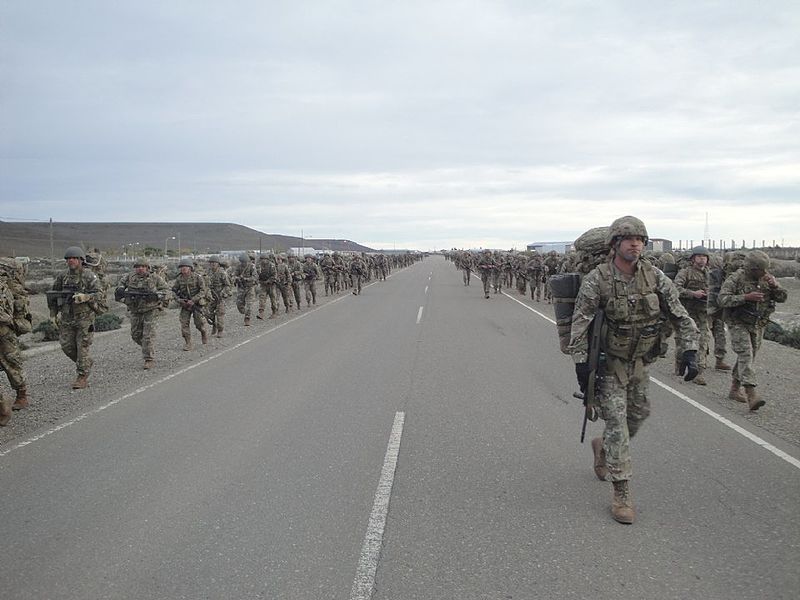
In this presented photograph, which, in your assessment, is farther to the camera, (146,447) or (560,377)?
(560,377)

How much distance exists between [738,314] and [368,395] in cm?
461

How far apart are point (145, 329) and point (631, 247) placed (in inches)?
336

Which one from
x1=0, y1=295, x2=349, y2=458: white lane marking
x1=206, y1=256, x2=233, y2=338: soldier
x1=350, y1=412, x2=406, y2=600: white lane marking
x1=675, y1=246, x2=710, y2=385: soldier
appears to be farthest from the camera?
x1=206, y1=256, x2=233, y2=338: soldier

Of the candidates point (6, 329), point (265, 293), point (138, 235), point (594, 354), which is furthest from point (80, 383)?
point (138, 235)

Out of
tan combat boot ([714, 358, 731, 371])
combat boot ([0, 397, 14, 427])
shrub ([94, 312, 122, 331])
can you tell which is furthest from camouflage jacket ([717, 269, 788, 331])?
shrub ([94, 312, 122, 331])

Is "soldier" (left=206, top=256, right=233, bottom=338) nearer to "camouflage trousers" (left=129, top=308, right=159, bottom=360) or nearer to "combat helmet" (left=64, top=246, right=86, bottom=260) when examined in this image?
"camouflage trousers" (left=129, top=308, right=159, bottom=360)

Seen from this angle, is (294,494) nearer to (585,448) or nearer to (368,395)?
(585,448)

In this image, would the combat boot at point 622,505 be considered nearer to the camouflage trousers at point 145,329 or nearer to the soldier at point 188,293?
the camouflage trousers at point 145,329

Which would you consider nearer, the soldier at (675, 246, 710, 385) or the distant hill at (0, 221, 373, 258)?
the soldier at (675, 246, 710, 385)

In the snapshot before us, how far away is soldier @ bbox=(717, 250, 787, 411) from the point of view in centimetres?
744

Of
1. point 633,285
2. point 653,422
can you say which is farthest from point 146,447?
point 653,422

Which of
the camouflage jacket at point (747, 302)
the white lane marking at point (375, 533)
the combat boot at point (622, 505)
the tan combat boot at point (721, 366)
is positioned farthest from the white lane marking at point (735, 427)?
the white lane marking at point (375, 533)

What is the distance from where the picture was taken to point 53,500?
15.5 feet

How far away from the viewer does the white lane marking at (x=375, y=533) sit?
3.45 meters
